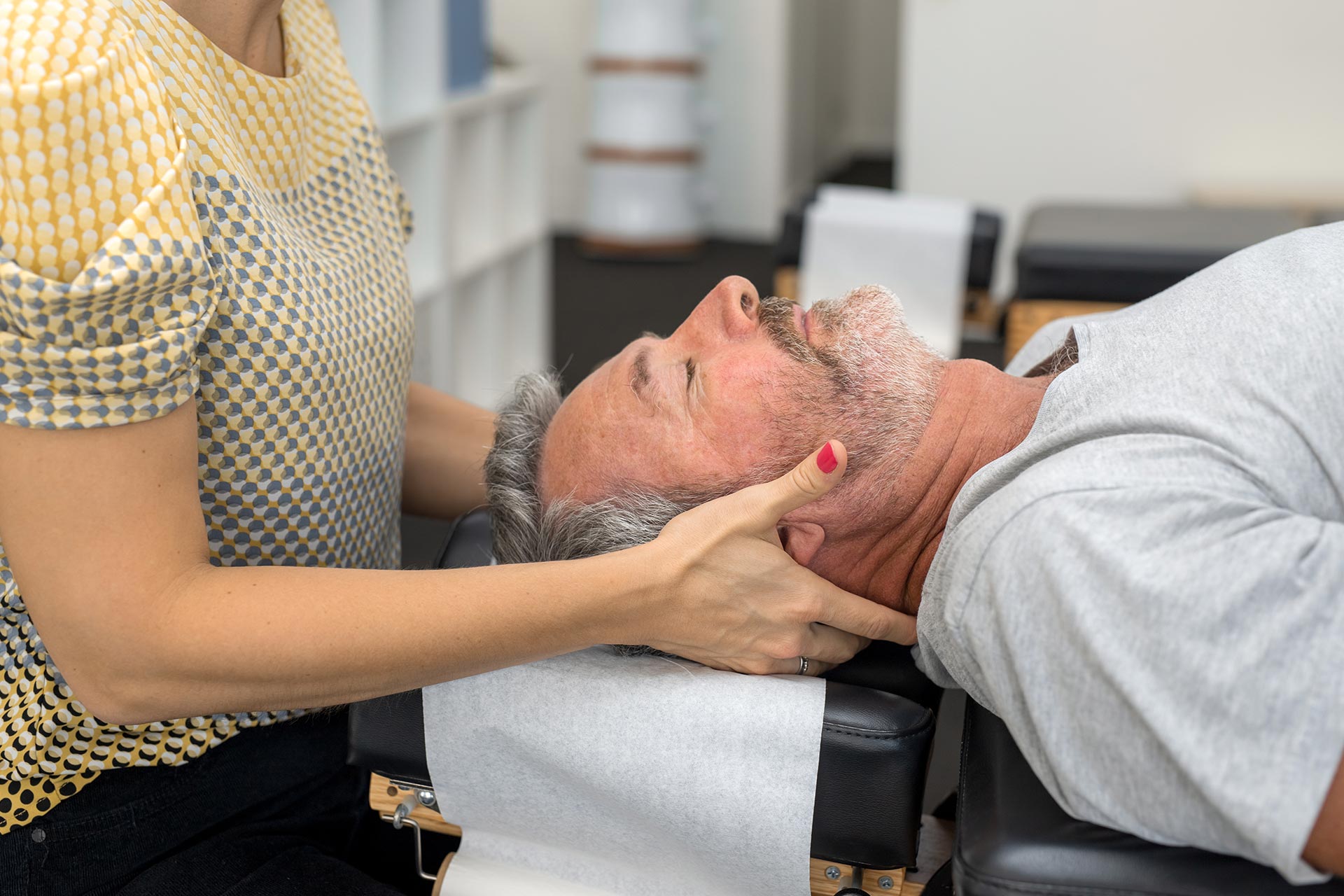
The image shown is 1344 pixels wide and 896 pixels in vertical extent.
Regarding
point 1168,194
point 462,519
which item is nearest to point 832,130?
point 1168,194

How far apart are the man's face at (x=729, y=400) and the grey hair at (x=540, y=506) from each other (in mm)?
17

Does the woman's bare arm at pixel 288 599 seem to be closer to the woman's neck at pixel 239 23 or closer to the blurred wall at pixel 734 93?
the woman's neck at pixel 239 23

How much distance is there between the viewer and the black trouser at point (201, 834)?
107 cm

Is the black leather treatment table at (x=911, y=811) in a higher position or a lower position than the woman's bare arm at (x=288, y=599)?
lower

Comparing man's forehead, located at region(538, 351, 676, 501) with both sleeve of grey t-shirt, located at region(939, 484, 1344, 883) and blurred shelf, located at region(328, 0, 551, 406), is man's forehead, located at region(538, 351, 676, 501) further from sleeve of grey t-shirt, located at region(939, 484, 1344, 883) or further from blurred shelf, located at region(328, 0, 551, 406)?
blurred shelf, located at region(328, 0, 551, 406)

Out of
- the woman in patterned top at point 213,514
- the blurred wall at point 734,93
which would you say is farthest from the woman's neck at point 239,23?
the blurred wall at point 734,93

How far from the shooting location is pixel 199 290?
917 mm

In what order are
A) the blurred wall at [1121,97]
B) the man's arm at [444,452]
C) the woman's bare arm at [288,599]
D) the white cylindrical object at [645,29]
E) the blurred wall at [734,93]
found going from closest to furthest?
the woman's bare arm at [288,599], the man's arm at [444,452], the blurred wall at [1121,97], the white cylindrical object at [645,29], the blurred wall at [734,93]

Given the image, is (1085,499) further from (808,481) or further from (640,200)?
(640,200)

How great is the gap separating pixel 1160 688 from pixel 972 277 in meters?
2.45

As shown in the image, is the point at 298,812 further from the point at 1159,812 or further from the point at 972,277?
the point at 972,277

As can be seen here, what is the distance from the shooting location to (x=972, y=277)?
10.3ft

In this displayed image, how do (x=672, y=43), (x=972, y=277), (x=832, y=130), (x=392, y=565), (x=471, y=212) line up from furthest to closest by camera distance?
(x=832, y=130)
(x=672, y=43)
(x=471, y=212)
(x=972, y=277)
(x=392, y=565)

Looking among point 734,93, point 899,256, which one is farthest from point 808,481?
point 734,93
